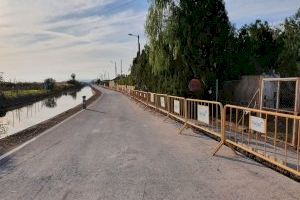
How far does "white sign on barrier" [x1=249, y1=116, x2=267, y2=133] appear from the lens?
28.4 ft

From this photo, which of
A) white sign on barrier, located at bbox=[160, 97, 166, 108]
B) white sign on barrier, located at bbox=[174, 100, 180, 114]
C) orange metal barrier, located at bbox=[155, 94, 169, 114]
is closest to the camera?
white sign on barrier, located at bbox=[174, 100, 180, 114]

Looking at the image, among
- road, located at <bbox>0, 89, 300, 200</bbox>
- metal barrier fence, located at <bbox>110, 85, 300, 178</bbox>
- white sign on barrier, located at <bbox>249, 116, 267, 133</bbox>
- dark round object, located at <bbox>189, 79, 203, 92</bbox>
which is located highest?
dark round object, located at <bbox>189, 79, 203, 92</bbox>

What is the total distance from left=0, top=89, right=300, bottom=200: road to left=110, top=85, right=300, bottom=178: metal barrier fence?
0.35 metres

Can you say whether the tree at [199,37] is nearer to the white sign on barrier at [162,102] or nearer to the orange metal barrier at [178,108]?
the white sign on barrier at [162,102]

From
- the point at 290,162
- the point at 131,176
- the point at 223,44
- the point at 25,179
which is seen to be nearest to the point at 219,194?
the point at 131,176

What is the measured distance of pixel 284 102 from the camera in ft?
71.9

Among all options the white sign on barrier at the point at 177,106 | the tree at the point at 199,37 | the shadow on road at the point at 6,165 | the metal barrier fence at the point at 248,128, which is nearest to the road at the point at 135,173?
the shadow on road at the point at 6,165

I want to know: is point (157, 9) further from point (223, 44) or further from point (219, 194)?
point (219, 194)

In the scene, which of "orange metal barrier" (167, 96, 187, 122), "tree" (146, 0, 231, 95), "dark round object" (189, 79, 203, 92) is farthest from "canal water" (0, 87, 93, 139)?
"tree" (146, 0, 231, 95)

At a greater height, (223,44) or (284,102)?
(223,44)

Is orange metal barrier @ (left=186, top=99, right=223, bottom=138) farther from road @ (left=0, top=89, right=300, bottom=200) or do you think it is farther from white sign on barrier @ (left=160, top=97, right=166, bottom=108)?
white sign on barrier @ (left=160, top=97, right=166, bottom=108)

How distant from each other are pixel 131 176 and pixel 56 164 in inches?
85.6

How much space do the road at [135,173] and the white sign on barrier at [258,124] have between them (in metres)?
0.78

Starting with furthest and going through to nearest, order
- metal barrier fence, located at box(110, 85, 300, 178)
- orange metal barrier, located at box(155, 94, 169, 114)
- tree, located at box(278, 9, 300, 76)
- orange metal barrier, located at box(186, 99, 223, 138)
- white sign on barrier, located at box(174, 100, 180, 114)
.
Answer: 1. tree, located at box(278, 9, 300, 76)
2. orange metal barrier, located at box(155, 94, 169, 114)
3. white sign on barrier, located at box(174, 100, 180, 114)
4. orange metal barrier, located at box(186, 99, 223, 138)
5. metal barrier fence, located at box(110, 85, 300, 178)
